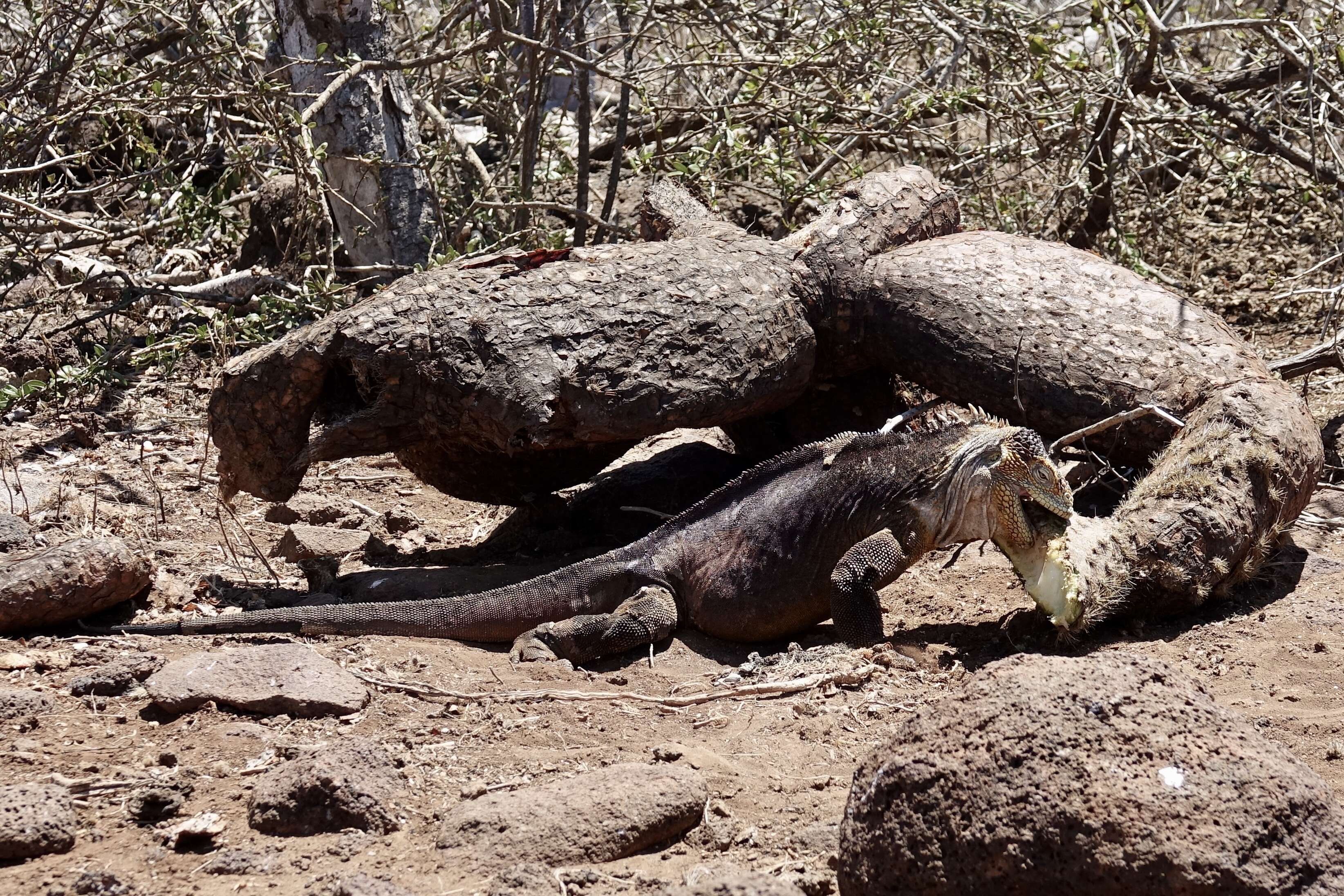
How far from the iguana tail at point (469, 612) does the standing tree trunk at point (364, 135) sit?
2.69m

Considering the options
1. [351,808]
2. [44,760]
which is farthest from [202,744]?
[351,808]

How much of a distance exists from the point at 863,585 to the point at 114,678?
8.58 feet

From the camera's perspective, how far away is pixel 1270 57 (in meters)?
7.65

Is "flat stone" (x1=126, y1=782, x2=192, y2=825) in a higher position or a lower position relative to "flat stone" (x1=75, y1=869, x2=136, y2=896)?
lower

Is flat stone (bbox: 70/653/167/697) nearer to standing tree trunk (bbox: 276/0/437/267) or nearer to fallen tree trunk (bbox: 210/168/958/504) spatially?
fallen tree trunk (bbox: 210/168/958/504)

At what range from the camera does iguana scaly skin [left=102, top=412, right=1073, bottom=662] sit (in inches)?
189

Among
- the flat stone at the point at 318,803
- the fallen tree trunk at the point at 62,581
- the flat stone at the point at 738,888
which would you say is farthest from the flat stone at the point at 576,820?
the fallen tree trunk at the point at 62,581

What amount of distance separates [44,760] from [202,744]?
0.40 metres

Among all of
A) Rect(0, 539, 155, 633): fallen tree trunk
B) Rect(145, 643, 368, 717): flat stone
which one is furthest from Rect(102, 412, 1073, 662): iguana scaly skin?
Rect(145, 643, 368, 717): flat stone

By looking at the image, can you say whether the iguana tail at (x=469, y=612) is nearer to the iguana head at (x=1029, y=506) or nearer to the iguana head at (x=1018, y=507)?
the iguana head at (x=1018, y=507)

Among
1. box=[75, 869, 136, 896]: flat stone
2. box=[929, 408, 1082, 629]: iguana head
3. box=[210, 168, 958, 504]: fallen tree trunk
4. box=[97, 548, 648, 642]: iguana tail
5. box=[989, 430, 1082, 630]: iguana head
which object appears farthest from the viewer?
box=[210, 168, 958, 504]: fallen tree trunk

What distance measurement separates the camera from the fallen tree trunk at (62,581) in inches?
173

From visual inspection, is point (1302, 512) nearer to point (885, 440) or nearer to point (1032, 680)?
point (885, 440)

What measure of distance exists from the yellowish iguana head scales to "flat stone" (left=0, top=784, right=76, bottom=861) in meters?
3.19
